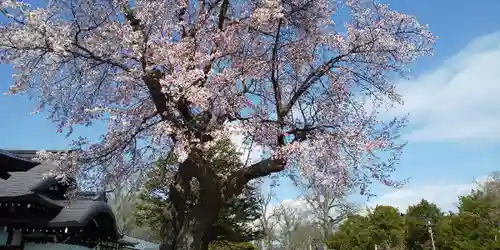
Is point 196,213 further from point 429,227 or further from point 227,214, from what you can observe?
point 429,227

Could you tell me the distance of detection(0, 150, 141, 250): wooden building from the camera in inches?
421

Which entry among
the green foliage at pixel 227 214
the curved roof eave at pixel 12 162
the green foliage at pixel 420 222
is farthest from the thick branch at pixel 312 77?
the green foliage at pixel 420 222

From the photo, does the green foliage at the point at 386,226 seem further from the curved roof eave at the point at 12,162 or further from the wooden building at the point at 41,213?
the curved roof eave at the point at 12,162

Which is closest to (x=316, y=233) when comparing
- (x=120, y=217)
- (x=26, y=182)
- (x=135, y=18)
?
(x=120, y=217)

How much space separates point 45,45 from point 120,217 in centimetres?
3191

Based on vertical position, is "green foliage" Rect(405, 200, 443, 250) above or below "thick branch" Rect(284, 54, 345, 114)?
below

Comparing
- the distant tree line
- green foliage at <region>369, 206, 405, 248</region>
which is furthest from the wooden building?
green foliage at <region>369, 206, 405, 248</region>

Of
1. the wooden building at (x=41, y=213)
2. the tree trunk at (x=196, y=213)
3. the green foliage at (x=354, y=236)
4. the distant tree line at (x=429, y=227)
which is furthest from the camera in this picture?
the green foliage at (x=354, y=236)

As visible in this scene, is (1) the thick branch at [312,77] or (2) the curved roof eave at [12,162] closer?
(2) the curved roof eave at [12,162]

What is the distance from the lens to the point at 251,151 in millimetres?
9273

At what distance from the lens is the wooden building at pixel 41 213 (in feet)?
35.1

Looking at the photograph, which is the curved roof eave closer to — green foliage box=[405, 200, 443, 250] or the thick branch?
the thick branch

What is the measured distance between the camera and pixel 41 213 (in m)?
11.9

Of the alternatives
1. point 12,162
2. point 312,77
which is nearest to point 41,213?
point 12,162
